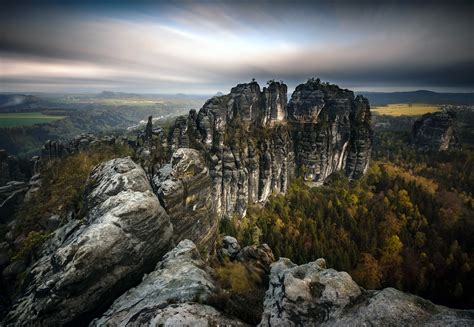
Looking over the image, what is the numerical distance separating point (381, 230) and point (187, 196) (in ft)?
226

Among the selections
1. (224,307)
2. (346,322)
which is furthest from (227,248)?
(346,322)

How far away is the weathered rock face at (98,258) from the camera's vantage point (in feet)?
59.4

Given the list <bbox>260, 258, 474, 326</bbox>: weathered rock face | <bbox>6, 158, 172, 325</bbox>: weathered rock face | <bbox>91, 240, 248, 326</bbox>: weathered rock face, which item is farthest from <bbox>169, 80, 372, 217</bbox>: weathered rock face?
<bbox>260, 258, 474, 326</bbox>: weathered rock face

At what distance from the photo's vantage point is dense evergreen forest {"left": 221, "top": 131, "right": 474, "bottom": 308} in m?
64.4

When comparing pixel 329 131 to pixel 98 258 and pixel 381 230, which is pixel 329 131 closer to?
pixel 381 230

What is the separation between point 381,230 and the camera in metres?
79.8

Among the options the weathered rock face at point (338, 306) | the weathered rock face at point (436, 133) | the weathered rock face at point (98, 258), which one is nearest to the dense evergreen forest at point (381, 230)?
the weathered rock face at point (436, 133)

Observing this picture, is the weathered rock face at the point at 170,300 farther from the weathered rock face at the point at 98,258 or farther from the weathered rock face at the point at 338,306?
the weathered rock face at the point at 338,306

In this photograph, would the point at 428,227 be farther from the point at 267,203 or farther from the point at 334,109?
the point at 334,109

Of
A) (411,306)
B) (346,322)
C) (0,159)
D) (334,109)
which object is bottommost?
(0,159)

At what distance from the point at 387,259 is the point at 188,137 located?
6916 cm

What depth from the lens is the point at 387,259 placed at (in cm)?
7019

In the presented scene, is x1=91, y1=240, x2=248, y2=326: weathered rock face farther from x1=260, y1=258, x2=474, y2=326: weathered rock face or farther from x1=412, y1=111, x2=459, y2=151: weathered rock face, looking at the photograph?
x1=412, y1=111, x2=459, y2=151: weathered rock face

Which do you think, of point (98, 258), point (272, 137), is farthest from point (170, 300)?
point (272, 137)
